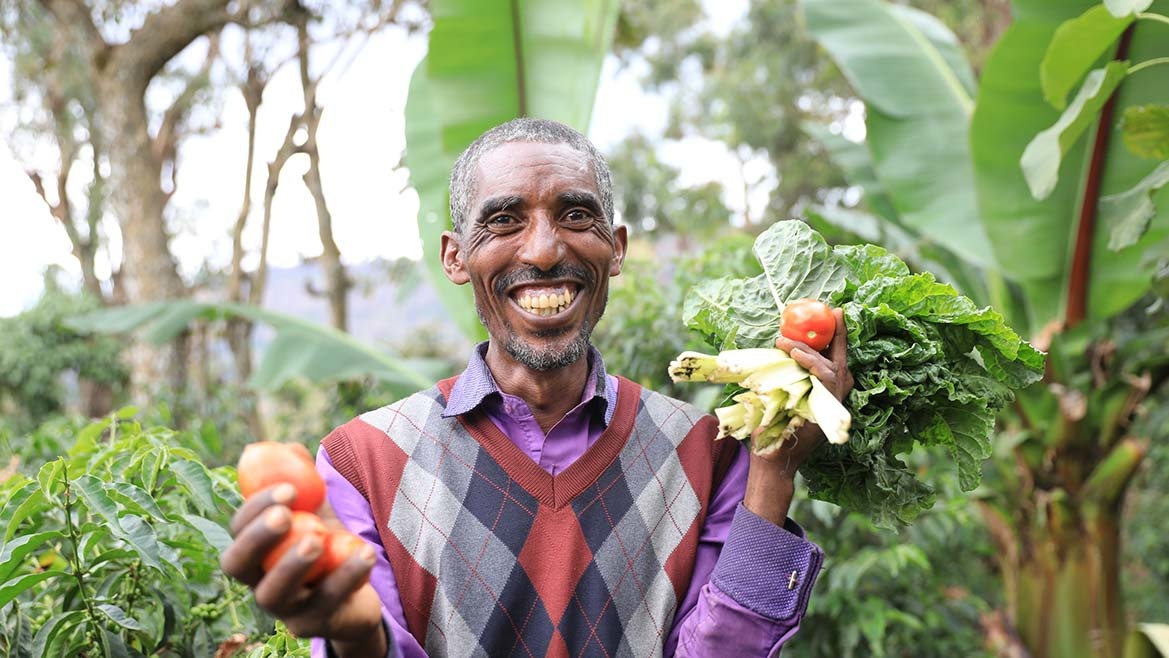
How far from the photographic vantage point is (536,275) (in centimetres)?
182

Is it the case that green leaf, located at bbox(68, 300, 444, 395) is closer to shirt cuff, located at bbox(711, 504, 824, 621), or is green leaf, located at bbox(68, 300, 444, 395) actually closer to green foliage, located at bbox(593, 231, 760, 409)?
green foliage, located at bbox(593, 231, 760, 409)

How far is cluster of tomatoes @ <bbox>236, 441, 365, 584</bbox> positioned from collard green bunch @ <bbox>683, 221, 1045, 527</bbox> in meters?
0.83

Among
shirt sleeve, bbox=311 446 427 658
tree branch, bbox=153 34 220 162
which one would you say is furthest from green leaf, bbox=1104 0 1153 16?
tree branch, bbox=153 34 220 162

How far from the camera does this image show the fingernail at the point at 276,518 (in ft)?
4.05

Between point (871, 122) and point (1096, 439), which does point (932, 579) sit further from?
point (871, 122)

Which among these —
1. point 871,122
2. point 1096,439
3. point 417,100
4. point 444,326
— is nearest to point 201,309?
point 417,100

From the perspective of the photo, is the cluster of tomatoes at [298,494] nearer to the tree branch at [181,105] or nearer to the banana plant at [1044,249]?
the banana plant at [1044,249]

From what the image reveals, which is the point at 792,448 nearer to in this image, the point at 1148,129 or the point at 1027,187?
the point at 1148,129

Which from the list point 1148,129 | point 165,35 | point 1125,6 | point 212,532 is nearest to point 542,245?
point 212,532

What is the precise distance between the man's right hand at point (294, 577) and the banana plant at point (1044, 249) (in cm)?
343

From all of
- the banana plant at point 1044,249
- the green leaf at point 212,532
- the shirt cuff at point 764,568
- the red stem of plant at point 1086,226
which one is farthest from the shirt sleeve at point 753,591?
the red stem of plant at point 1086,226

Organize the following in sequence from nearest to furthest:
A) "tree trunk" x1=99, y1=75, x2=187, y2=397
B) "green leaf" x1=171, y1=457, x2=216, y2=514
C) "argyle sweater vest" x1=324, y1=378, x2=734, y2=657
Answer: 1. "argyle sweater vest" x1=324, y1=378, x2=734, y2=657
2. "green leaf" x1=171, y1=457, x2=216, y2=514
3. "tree trunk" x1=99, y1=75, x2=187, y2=397

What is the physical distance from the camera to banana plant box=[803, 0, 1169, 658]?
13.8 feet

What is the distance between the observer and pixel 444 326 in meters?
17.1
